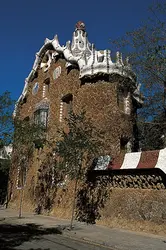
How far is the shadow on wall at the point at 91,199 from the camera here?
12695mm

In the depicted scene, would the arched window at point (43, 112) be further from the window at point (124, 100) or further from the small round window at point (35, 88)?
the window at point (124, 100)

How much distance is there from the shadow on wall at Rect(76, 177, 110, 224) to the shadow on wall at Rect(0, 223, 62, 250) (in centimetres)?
255

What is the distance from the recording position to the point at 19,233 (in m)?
9.91

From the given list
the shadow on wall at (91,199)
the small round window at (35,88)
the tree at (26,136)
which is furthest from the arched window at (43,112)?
the shadow on wall at (91,199)

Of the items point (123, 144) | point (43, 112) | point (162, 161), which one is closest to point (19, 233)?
point (162, 161)

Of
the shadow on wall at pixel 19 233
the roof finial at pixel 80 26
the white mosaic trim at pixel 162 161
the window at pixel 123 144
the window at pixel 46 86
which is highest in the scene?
the roof finial at pixel 80 26

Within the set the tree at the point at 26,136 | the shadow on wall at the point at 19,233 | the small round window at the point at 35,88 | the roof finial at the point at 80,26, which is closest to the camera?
the shadow on wall at the point at 19,233

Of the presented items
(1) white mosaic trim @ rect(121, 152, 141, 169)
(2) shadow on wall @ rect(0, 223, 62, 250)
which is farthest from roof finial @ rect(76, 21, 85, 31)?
(2) shadow on wall @ rect(0, 223, 62, 250)

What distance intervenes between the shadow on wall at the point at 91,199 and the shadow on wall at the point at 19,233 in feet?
8.35

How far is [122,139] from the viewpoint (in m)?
15.0

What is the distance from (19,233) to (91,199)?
4.05 m

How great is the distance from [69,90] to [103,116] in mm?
3470

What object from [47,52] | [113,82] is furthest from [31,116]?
[113,82]

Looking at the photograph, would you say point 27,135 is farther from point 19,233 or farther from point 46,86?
point 46,86
